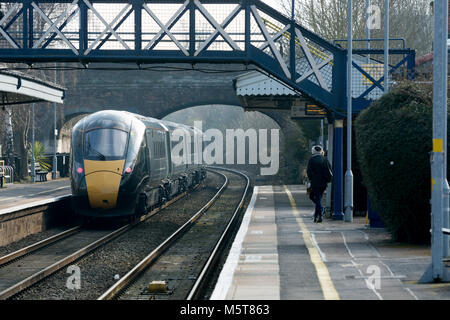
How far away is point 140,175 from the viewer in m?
19.6

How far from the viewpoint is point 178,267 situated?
44.9ft

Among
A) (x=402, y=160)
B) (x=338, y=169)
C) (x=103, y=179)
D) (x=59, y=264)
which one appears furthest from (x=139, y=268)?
(x=338, y=169)

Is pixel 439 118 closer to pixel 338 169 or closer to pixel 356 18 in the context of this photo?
pixel 338 169

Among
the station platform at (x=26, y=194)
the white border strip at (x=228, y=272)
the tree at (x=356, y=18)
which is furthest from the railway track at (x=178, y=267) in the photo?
the tree at (x=356, y=18)

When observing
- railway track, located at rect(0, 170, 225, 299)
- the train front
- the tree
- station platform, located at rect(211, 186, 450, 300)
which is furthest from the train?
the tree

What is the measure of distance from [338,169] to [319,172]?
2.10m

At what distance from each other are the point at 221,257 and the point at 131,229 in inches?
219

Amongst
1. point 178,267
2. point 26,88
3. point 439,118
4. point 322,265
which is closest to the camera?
point 439,118

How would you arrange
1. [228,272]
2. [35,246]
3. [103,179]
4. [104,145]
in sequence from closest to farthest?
[228,272] < [35,246] < [103,179] < [104,145]

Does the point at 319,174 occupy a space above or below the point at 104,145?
below

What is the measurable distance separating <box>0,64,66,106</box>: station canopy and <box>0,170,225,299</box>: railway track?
13.6 feet

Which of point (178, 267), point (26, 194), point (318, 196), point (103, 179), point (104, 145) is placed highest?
point (104, 145)
